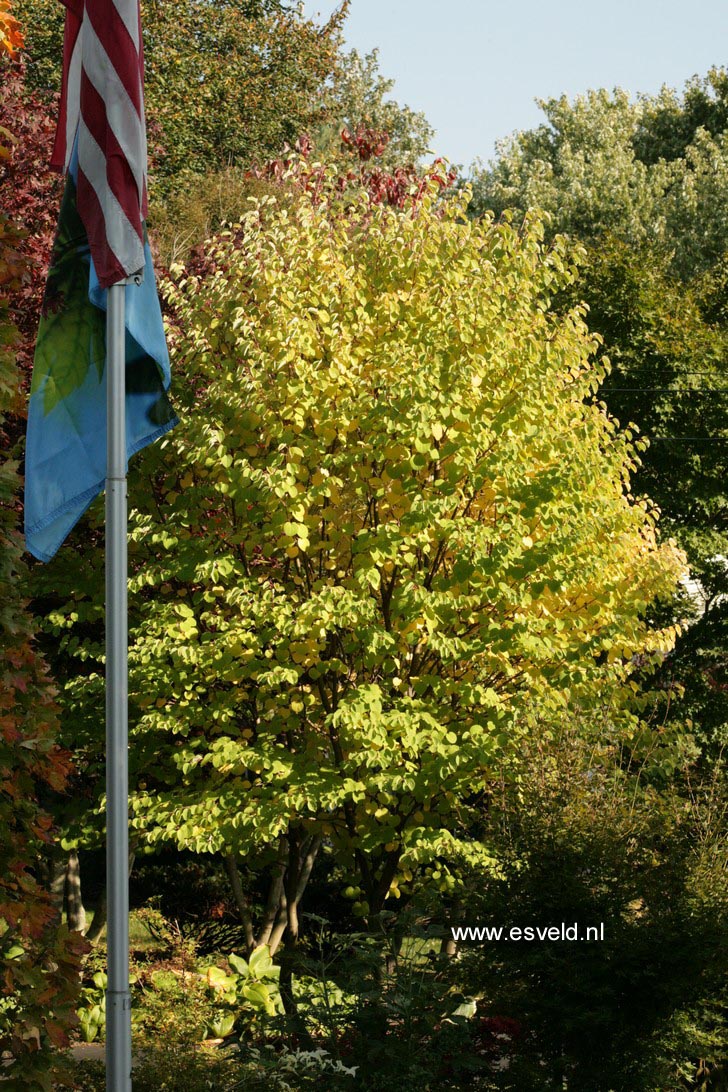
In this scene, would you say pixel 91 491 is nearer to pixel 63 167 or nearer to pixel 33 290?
pixel 63 167

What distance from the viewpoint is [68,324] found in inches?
234

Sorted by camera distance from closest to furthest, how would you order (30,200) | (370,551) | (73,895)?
1. (370,551)
2. (30,200)
3. (73,895)

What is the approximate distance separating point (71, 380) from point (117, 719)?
68.0 inches

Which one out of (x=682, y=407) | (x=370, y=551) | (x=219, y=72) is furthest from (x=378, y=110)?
(x=370, y=551)

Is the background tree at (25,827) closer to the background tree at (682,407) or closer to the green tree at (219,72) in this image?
the background tree at (682,407)

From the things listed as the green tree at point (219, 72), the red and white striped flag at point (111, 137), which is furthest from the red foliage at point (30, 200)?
the green tree at point (219, 72)

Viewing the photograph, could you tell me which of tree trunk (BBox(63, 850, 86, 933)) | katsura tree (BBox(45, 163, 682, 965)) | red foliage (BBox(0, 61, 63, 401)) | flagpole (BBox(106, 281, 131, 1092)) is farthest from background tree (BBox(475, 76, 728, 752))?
flagpole (BBox(106, 281, 131, 1092))

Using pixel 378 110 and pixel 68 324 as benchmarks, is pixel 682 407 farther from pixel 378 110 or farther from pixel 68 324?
pixel 378 110

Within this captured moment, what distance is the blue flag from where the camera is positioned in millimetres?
5855

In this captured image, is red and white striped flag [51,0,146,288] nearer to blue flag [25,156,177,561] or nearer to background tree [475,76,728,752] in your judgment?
blue flag [25,156,177,561]

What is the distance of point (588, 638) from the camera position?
10.3 metres

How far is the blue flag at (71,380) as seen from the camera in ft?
19.2

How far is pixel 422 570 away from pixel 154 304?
4640 millimetres

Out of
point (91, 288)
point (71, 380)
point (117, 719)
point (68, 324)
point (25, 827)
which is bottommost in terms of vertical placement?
point (25, 827)
